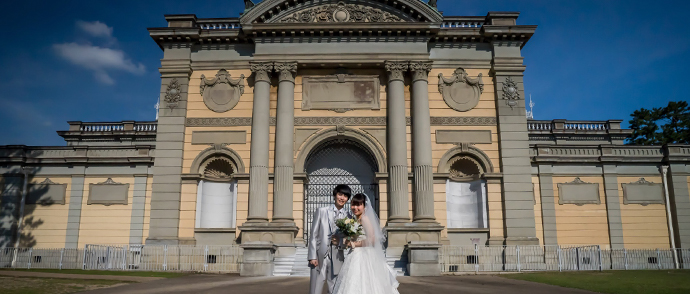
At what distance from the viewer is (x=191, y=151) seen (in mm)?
25250

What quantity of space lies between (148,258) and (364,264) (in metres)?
17.8

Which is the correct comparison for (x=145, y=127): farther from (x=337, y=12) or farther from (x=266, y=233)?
(x=337, y=12)

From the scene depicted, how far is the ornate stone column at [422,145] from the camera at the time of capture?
23453mm

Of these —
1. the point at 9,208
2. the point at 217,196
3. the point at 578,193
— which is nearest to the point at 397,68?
the point at 217,196

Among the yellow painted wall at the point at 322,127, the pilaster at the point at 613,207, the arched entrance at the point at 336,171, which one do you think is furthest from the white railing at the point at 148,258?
the pilaster at the point at 613,207

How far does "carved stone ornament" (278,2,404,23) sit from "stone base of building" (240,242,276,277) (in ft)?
38.3

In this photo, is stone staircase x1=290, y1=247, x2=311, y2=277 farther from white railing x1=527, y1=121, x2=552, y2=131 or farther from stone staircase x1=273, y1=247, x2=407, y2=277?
white railing x1=527, y1=121, x2=552, y2=131

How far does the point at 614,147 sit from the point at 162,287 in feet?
79.4

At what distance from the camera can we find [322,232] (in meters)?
8.42

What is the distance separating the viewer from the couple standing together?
A: 8023mm

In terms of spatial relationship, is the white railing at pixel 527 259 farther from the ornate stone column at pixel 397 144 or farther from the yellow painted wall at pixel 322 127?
the ornate stone column at pixel 397 144

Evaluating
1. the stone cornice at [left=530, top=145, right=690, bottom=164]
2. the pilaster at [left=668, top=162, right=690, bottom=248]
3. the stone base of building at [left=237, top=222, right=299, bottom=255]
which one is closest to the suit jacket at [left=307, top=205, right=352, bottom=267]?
the stone base of building at [left=237, top=222, right=299, bottom=255]

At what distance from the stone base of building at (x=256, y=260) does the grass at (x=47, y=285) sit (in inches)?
204

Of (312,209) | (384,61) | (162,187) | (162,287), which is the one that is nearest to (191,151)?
(162,187)
